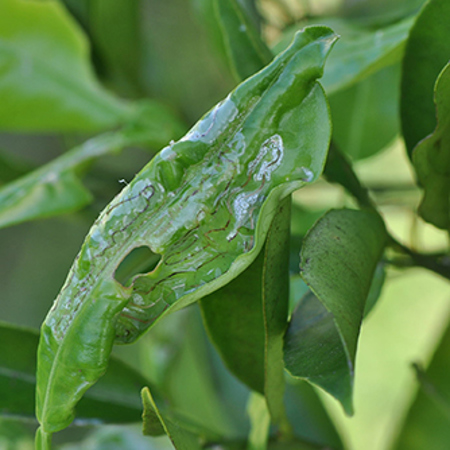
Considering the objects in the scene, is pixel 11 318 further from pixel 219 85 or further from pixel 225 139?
pixel 225 139

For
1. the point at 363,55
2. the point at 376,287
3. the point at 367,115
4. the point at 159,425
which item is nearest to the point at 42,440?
the point at 159,425

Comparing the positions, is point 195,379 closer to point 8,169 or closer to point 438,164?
point 8,169

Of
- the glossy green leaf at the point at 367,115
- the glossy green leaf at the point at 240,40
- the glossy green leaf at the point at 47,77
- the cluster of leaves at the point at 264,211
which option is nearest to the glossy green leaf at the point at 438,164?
the cluster of leaves at the point at 264,211

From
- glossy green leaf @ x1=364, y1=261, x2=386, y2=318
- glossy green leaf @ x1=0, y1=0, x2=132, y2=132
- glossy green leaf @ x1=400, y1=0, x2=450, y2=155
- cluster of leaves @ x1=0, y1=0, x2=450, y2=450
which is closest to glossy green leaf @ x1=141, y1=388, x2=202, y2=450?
cluster of leaves @ x1=0, y1=0, x2=450, y2=450

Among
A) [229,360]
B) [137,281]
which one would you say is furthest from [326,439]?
[137,281]

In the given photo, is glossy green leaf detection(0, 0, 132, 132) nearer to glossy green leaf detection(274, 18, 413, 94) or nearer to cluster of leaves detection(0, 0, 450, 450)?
cluster of leaves detection(0, 0, 450, 450)

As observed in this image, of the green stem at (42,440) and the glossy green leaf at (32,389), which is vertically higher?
the green stem at (42,440)

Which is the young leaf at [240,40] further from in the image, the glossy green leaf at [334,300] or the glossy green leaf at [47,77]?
the glossy green leaf at [47,77]

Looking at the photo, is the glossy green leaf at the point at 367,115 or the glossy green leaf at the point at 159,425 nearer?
the glossy green leaf at the point at 159,425

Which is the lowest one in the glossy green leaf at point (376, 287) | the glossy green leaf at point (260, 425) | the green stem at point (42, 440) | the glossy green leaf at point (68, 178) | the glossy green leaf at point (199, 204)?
the glossy green leaf at point (260, 425)
